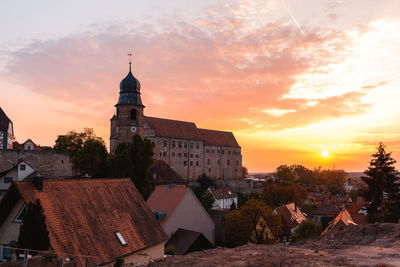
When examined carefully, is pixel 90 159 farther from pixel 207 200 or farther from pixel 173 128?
pixel 173 128

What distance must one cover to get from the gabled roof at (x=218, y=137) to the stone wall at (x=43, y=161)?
57040mm

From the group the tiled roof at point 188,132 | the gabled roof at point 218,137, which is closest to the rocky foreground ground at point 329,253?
the tiled roof at point 188,132

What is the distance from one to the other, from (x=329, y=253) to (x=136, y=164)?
32942 mm

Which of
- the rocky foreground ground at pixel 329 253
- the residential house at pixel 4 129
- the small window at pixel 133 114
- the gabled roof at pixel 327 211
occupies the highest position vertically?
the small window at pixel 133 114

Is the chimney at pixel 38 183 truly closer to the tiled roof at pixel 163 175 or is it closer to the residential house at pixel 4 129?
the tiled roof at pixel 163 175

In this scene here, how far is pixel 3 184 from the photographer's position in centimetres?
4719

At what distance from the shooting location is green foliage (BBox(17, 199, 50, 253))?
594 inches

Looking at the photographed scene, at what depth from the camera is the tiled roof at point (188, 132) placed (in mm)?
93688

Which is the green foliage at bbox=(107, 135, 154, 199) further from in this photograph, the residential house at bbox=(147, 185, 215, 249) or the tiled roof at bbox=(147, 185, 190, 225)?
the residential house at bbox=(147, 185, 215, 249)

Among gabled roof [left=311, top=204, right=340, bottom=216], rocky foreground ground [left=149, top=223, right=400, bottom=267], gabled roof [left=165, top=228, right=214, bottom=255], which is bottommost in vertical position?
gabled roof [left=311, top=204, right=340, bottom=216]

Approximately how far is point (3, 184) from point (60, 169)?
27.4 feet

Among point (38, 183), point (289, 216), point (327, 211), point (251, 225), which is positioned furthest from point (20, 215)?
point (327, 211)

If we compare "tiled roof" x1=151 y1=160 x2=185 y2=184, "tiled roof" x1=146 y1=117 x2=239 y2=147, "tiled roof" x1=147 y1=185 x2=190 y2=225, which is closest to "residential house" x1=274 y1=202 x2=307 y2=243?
"tiled roof" x1=151 y1=160 x2=185 y2=184

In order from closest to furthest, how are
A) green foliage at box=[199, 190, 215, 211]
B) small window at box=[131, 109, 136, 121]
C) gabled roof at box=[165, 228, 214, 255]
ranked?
gabled roof at box=[165, 228, 214, 255] < small window at box=[131, 109, 136, 121] < green foliage at box=[199, 190, 215, 211]
